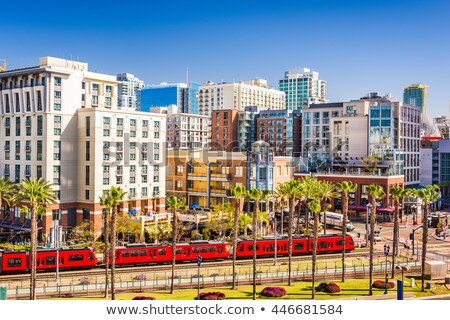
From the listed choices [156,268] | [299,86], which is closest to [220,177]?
[156,268]

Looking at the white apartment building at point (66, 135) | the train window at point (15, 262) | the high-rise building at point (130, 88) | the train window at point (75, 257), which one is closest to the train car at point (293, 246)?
the train window at point (75, 257)

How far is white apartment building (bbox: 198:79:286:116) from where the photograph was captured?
152 meters

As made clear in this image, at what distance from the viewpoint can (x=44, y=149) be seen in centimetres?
5462

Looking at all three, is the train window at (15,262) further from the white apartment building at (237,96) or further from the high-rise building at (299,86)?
the high-rise building at (299,86)

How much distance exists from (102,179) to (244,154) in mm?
21865

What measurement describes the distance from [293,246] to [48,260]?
22.0 m

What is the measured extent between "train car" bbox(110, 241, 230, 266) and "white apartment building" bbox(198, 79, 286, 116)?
102364 mm

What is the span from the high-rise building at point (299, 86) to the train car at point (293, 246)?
125 m

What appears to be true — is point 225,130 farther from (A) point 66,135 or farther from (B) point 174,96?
(A) point 66,135

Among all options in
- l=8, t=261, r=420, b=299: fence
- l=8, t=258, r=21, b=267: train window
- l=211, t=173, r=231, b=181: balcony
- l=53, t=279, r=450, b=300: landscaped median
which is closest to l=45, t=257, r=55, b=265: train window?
l=8, t=258, r=21, b=267: train window

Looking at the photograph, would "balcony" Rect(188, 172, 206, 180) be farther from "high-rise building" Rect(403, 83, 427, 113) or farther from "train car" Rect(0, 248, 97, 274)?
"high-rise building" Rect(403, 83, 427, 113)

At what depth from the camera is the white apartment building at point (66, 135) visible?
2169 inches

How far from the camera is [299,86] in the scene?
180 m
